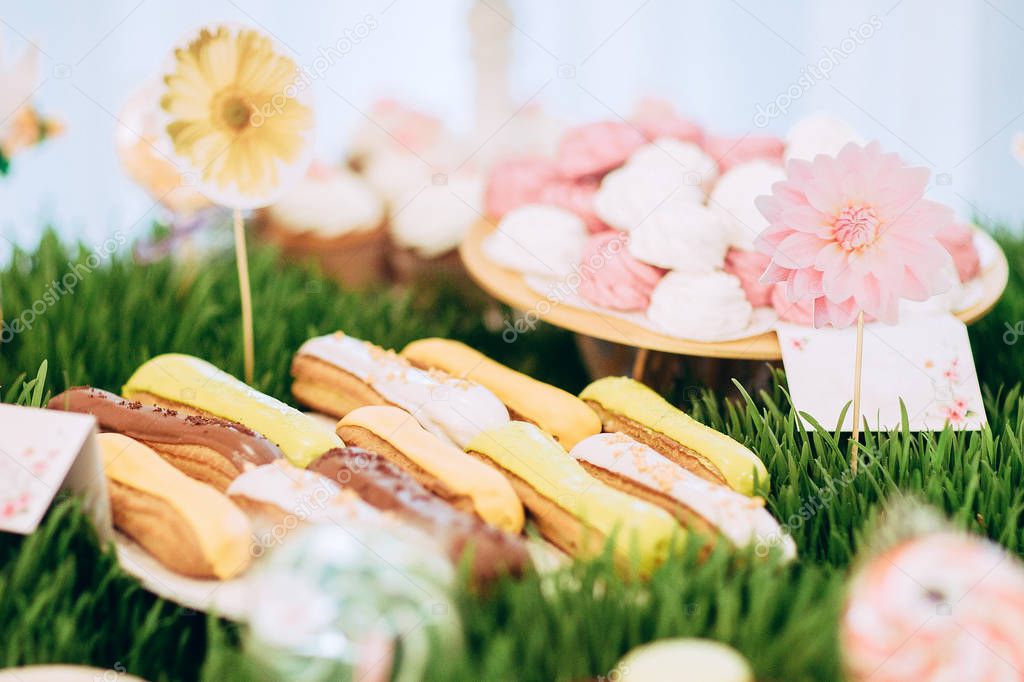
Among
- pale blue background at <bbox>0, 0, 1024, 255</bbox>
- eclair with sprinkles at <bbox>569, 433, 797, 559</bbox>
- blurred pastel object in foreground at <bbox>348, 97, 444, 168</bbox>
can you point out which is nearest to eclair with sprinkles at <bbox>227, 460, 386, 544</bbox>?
eclair with sprinkles at <bbox>569, 433, 797, 559</bbox>

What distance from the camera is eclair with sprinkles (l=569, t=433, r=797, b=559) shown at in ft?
4.20

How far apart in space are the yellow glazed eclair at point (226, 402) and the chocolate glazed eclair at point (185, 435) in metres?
0.05

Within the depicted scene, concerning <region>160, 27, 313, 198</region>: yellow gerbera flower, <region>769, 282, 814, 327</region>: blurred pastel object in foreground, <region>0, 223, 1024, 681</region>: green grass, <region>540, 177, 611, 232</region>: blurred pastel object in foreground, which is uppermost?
<region>160, 27, 313, 198</region>: yellow gerbera flower

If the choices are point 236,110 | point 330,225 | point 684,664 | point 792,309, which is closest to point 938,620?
point 684,664

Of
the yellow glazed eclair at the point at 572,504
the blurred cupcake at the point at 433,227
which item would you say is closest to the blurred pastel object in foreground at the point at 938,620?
the yellow glazed eclair at the point at 572,504

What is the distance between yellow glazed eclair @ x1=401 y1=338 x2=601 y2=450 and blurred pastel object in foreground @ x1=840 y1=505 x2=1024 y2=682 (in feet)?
2.21

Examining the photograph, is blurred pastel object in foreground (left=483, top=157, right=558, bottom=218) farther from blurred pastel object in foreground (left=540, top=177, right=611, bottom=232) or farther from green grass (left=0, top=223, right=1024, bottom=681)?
green grass (left=0, top=223, right=1024, bottom=681)

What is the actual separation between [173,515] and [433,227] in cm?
157

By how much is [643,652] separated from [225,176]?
46.8 inches

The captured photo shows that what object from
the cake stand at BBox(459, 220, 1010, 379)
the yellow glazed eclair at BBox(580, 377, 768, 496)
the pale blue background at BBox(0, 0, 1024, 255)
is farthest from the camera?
the pale blue background at BBox(0, 0, 1024, 255)

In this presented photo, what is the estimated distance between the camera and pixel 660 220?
1829 millimetres

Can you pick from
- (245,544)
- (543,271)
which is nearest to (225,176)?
(543,271)

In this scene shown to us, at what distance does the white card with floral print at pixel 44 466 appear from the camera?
1.23 metres

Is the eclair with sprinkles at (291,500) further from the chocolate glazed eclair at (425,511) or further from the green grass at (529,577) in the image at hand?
the green grass at (529,577)
